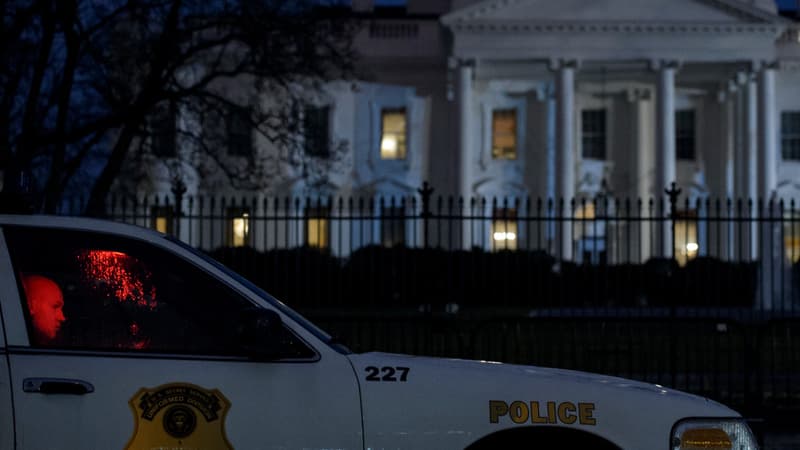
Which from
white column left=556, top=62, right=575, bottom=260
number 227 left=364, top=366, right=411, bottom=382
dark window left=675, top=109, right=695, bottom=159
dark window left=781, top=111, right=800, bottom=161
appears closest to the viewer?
number 227 left=364, top=366, right=411, bottom=382

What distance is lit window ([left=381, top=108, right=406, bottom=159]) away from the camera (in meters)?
40.6

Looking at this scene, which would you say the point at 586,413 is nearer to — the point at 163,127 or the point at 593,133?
the point at 163,127

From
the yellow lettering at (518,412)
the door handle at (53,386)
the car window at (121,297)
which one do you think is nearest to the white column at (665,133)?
the yellow lettering at (518,412)

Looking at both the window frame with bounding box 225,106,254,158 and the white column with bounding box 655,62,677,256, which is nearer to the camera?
the window frame with bounding box 225,106,254,158

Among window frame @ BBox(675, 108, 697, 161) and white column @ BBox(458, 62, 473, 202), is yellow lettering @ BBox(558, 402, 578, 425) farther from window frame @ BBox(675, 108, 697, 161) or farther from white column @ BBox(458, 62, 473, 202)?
window frame @ BBox(675, 108, 697, 161)

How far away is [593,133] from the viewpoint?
4078 centimetres

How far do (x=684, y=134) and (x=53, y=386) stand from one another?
38865mm

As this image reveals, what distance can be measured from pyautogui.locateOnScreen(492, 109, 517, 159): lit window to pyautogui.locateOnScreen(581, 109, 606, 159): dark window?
2.48 meters

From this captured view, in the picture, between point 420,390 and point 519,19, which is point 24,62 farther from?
point 519,19

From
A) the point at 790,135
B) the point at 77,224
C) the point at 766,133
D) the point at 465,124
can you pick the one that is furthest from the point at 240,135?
the point at 790,135

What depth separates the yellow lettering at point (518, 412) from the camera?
457 cm

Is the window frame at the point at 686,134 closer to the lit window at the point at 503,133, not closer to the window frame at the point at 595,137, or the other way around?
the window frame at the point at 595,137

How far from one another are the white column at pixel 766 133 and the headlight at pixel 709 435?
3380 centimetres

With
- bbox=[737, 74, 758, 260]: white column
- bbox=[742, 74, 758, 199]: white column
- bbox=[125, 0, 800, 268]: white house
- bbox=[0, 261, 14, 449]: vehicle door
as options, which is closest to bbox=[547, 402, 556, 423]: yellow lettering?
bbox=[0, 261, 14, 449]: vehicle door
